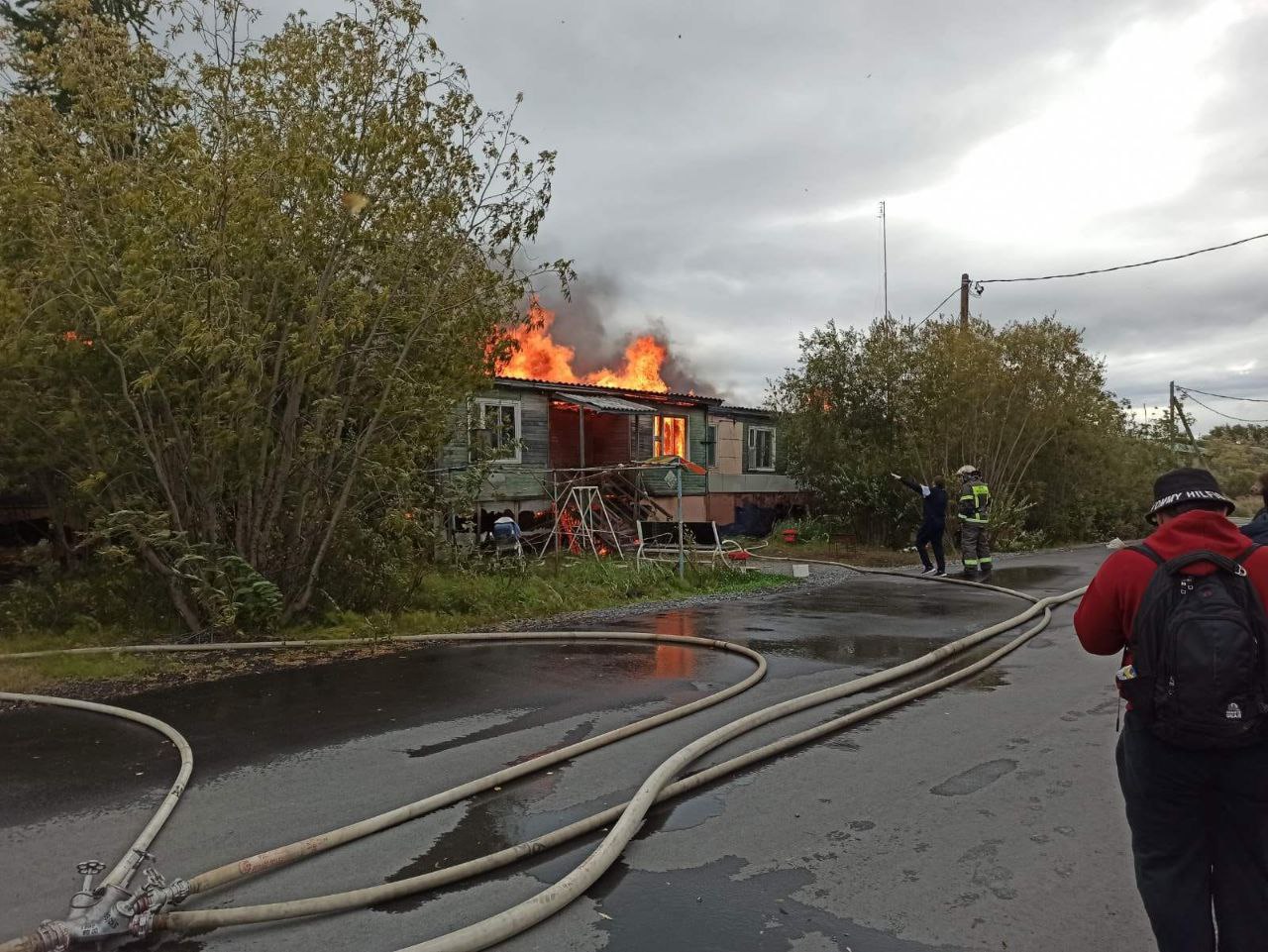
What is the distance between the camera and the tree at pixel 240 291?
787cm

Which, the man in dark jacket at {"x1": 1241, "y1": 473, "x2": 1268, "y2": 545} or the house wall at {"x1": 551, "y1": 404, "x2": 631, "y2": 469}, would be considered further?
the house wall at {"x1": 551, "y1": 404, "x2": 631, "y2": 469}

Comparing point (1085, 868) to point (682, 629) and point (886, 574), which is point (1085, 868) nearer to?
point (682, 629)

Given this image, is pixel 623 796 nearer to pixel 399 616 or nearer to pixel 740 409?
pixel 399 616

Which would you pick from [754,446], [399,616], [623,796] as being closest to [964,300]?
[754,446]

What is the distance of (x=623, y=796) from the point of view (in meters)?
4.61

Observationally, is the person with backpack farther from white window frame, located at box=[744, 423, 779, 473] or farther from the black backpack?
white window frame, located at box=[744, 423, 779, 473]

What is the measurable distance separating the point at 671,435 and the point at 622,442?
1.79m

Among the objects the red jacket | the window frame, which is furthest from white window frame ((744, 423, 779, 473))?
the red jacket

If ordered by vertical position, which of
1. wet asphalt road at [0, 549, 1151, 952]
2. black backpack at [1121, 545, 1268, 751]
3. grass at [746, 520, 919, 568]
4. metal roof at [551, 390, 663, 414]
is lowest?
wet asphalt road at [0, 549, 1151, 952]

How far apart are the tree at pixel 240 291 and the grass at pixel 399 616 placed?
0.65 metres

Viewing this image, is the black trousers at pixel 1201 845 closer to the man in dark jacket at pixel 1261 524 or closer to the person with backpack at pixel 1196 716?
the person with backpack at pixel 1196 716

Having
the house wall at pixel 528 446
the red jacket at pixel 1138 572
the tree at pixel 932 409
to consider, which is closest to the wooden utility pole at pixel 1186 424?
the tree at pixel 932 409

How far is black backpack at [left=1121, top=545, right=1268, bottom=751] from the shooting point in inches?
101

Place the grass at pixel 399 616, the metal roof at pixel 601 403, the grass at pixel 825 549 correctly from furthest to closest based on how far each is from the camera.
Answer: the metal roof at pixel 601 403, the grass at pixel 825 549, the grass at pixel 399 616
